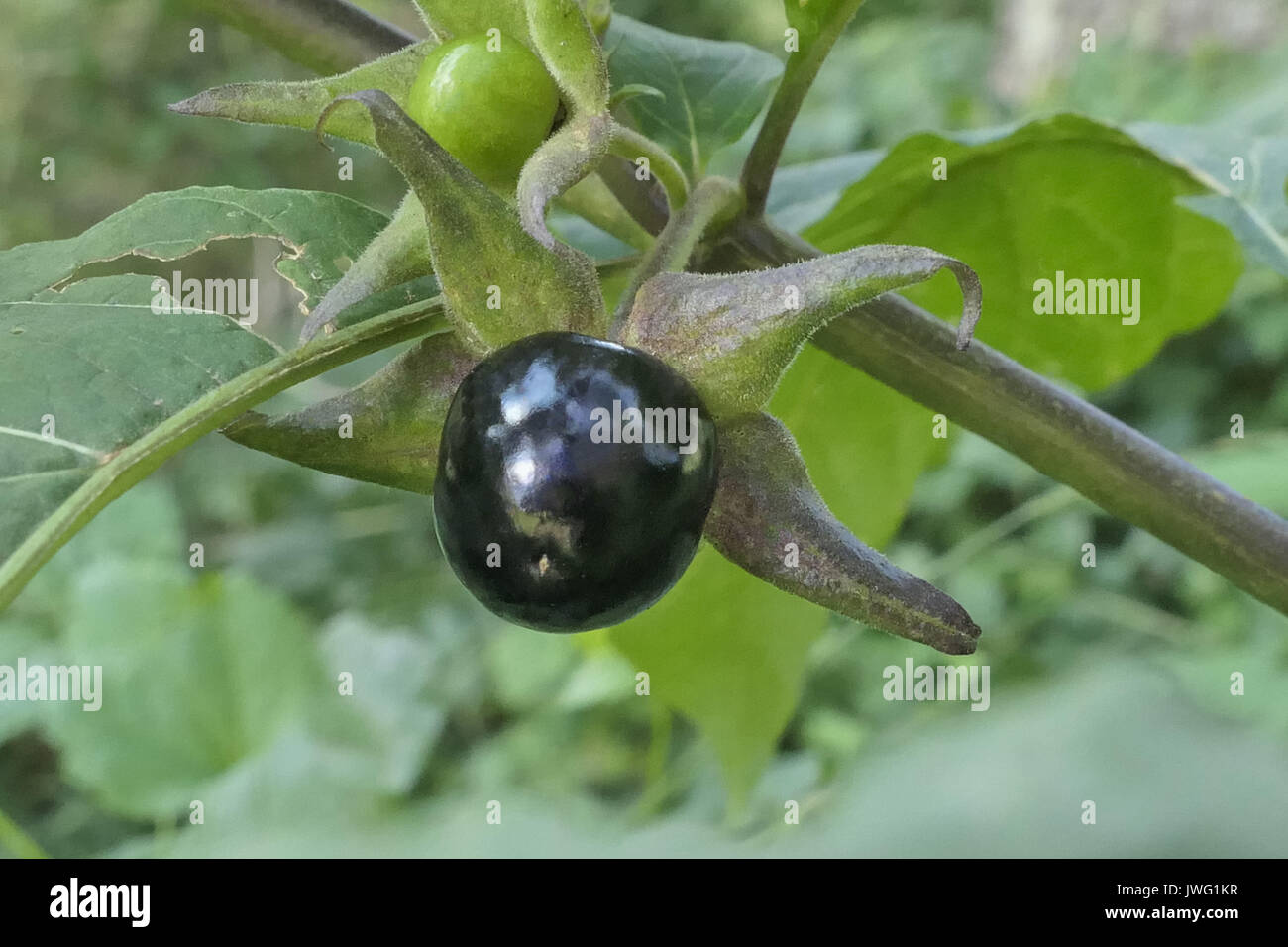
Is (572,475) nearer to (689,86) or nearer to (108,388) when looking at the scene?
(108,388)

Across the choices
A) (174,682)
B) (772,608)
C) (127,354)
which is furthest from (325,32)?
(174,682)

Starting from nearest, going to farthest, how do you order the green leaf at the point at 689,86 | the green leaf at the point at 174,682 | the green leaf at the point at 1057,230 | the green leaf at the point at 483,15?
the green leaf at the point at 483,15 → the green leaf at the point at 689,86 → the green leaf at the point at 1057,230 → the green leaf at the point at 174,682

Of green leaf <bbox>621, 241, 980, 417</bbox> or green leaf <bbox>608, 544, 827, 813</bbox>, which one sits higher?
green leaf <bbox>621, 241, 980, 417</bbox>

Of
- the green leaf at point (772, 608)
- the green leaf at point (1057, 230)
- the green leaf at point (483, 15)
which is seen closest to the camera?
the green leaf at point (483, 15)

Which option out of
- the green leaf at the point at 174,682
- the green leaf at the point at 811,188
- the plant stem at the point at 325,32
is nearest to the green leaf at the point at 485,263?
the plant stem at the point at 325,32

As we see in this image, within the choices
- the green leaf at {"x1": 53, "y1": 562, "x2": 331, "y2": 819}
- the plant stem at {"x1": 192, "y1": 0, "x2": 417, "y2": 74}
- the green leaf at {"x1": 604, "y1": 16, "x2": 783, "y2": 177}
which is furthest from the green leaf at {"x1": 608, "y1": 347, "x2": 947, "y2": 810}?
the green leaf at {"x1": 53, "y1": 562, "x2": 331, "y2": 819}

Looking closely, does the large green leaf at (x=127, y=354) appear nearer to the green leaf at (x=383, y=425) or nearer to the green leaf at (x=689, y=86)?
the green leaf at (x=383, y=425)

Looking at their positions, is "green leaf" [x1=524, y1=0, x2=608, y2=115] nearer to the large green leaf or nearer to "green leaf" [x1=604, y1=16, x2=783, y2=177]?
the large green leaf
